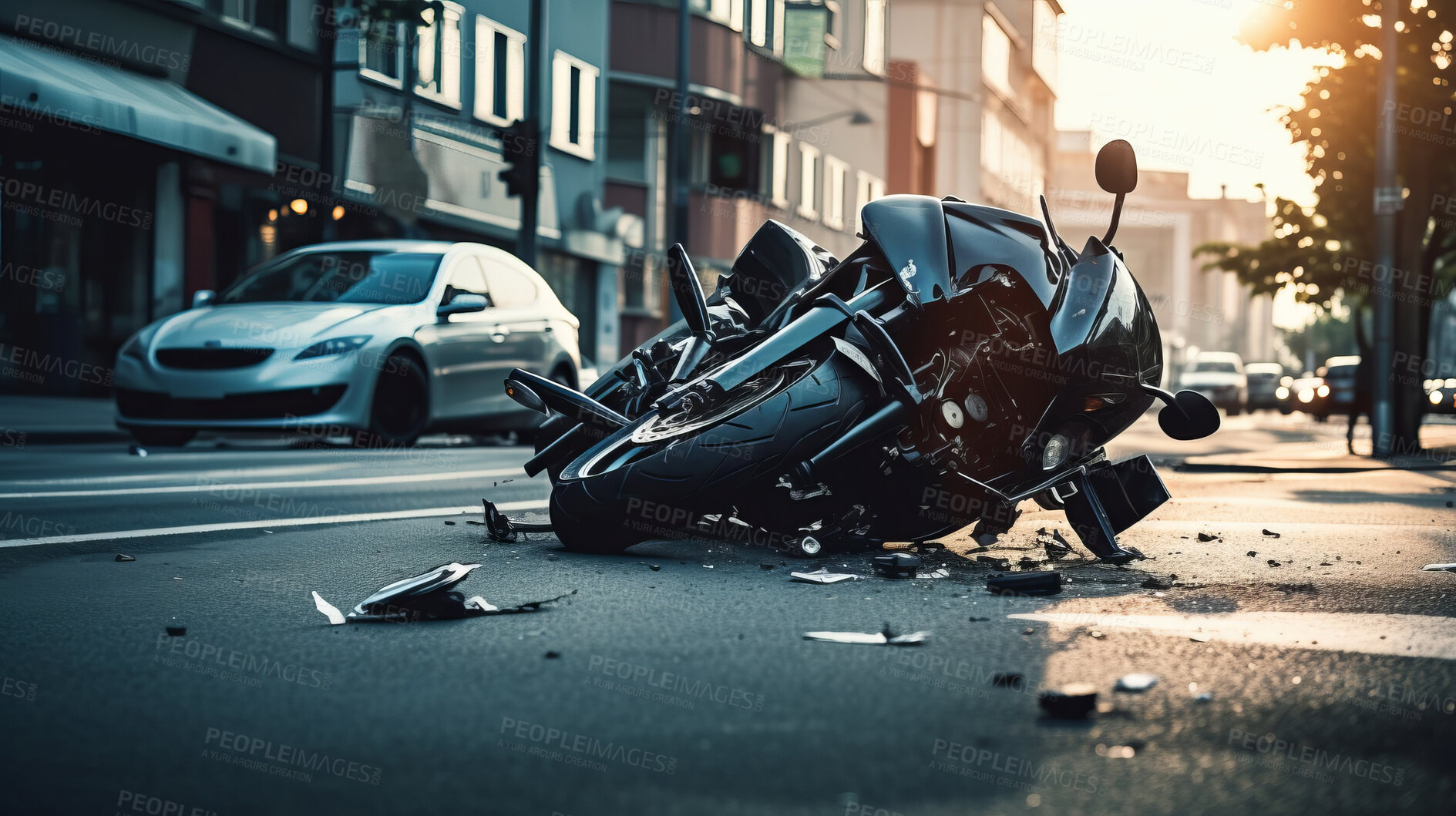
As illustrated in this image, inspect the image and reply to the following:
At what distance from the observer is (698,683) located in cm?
334

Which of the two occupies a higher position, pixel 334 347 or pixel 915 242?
pixel 915 242

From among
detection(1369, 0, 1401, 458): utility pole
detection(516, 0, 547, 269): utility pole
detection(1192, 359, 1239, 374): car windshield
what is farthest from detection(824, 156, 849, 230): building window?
detection(1369, 0, 1401, 458): utility pole

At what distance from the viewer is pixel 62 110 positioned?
15375 mm

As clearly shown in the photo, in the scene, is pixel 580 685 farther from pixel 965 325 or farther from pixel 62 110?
pixel 62 110

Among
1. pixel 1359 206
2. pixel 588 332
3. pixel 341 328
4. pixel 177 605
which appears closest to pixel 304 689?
pixel 177 605

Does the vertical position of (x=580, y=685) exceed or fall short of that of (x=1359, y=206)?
it falls short

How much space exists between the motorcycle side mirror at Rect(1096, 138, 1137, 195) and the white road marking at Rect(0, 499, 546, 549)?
3.22 meters

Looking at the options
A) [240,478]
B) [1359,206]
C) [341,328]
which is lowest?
[240,478]

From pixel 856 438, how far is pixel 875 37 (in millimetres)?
44440

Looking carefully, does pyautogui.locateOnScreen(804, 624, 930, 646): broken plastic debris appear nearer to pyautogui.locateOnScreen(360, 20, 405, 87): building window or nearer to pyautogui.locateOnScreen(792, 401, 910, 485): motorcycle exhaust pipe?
pyautogui.locateOnScreen(792, 401, 910, 485): motorcycle exhaust pipe

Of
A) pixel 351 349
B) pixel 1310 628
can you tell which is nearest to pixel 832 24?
pixel 351 349

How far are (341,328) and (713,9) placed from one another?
23.8 m

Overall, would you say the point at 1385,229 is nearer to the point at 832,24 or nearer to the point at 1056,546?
the point at 1056,546

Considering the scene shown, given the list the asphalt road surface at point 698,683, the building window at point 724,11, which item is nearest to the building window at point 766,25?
the building window at point 724,11
